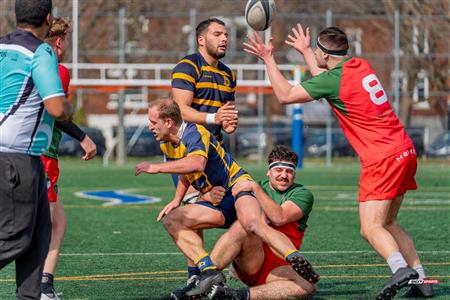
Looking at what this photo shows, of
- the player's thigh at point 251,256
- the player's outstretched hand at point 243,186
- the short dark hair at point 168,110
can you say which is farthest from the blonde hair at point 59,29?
the player's thigh at point 251,256

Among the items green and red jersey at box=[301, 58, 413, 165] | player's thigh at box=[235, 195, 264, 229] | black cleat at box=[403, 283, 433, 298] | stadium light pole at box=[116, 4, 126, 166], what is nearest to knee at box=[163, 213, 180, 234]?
player's thigh at box=[235, 195, 264, 229]

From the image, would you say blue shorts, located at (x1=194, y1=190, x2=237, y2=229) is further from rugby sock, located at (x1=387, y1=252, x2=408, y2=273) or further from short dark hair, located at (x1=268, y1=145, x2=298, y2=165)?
rugby sock, located at (x1=387, y1=252, x2=408, y2=273)

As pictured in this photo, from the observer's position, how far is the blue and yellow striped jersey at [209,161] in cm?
765

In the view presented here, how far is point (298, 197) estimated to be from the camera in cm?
775

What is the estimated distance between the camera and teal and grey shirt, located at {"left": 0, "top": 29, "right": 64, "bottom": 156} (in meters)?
5.70

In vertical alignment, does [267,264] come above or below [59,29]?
below

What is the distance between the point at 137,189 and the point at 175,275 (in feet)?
37.2

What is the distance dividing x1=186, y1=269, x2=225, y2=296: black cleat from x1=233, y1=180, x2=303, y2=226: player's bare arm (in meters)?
0.59

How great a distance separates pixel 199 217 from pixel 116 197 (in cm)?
1063

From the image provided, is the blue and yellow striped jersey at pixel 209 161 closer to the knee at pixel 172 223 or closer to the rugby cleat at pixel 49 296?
the knee at pixel 172 223

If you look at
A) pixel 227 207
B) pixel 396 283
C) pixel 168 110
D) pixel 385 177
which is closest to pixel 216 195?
pixel 227 207

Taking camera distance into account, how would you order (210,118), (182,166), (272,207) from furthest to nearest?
1. (210,118)
2. (272,207)
3. (182,166)

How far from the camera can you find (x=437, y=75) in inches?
1390

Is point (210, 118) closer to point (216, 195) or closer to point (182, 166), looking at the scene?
point (216, 195)
